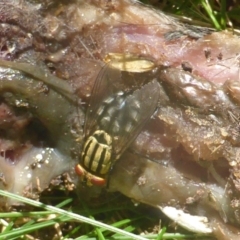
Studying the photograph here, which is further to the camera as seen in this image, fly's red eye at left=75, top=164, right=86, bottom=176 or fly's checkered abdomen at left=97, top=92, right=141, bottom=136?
fly's red eye at left=75, top=164, right=86, bottom=176

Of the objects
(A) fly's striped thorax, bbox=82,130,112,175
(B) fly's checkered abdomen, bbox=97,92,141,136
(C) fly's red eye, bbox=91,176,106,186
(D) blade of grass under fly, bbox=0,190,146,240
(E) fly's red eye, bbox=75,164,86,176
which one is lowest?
→ (D) blade of grass under fly, bbox=0,190,146,240

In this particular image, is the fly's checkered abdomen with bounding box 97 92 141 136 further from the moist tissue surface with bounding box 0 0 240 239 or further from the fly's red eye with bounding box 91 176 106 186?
the fly's red eye with bounding box 91 176 106 186

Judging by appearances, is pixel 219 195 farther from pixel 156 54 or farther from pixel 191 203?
pixel 156 54

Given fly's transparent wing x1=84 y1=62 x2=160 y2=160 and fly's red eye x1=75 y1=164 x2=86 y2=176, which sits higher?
fly's transparent wing x1=84 y1=62 x2=160 y2=160

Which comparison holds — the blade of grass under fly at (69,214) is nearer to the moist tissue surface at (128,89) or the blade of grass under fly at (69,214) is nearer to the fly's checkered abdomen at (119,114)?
the moist tissue surface at (128,89)

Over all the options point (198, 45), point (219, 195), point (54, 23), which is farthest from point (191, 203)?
point (54, 23)

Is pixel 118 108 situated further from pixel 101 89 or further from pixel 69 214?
pixel 69 214

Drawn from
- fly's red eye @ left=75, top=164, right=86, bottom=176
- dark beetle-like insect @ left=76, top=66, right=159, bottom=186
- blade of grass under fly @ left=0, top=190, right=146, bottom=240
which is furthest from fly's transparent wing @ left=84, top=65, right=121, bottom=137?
blade of grass under fly @ left=0, top=190, right=146, bottom=240
